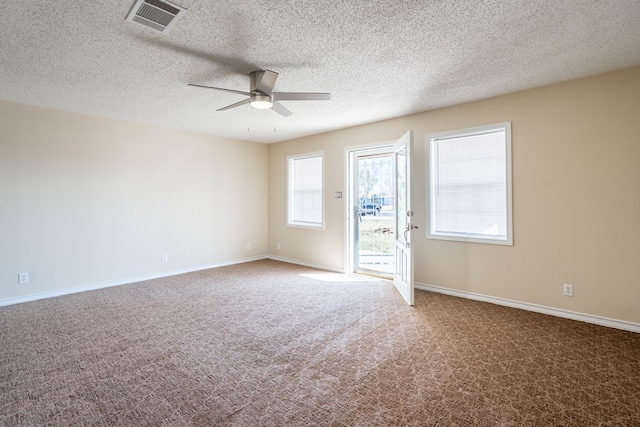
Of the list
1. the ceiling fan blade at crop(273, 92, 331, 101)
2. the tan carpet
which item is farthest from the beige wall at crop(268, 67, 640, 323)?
the ceiling fan blade at crop(273, 92, 331, 101)

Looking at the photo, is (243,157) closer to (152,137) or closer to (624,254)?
(152,137)

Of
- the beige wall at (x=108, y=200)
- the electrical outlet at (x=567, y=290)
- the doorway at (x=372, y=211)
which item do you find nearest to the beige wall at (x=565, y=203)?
the electrical outlet at (x=567, y=290)

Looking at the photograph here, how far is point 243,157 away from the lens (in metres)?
6.28

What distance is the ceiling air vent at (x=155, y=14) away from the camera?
1.93 metres

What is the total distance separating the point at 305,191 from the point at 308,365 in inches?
161

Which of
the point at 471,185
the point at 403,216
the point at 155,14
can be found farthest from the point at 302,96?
the point at 471,185

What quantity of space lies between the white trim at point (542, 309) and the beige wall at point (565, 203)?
0.05 m

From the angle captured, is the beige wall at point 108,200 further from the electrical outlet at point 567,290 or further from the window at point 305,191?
the electrical outlet at point 567,290

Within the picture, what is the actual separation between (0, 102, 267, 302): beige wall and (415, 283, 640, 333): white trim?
4.08 metres

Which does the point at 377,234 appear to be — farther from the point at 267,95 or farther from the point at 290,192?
the point at 267,95

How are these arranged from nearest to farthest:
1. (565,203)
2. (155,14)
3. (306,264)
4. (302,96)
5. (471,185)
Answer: (155,14), (302,96), (565,203), (471,185), (306,264)

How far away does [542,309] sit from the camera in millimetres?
3381

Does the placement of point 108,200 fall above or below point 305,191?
below

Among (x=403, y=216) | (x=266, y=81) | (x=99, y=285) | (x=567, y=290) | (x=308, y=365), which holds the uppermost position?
(x=266, y=81)
